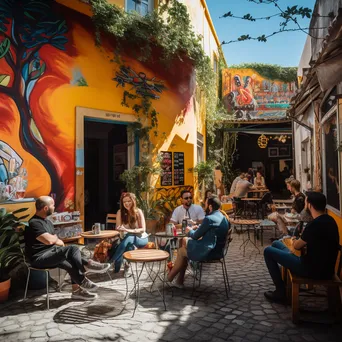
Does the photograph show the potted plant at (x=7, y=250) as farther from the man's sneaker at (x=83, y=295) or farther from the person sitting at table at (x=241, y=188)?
the person sitting at table at (x=241, y=188)

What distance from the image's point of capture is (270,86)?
16.4m

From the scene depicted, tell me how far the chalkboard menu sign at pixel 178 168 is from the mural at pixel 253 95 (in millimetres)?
6843

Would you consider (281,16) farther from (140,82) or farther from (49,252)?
(140,82)

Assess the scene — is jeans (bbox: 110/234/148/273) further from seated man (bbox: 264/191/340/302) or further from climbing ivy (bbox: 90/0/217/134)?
climbing ivy (bbox: 90/0/217/134)

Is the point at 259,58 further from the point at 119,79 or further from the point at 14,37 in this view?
the point at 14,37

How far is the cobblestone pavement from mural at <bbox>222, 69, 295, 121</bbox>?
1212cm

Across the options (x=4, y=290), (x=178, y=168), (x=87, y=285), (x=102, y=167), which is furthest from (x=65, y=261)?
(x=102, y=167)

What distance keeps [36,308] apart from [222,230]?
263 cm

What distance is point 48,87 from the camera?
6.29m

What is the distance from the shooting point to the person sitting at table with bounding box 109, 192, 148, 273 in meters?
5.55

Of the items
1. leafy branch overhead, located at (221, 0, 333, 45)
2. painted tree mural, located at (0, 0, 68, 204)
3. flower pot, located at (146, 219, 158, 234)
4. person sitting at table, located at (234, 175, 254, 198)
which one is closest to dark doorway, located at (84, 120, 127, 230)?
flower pot, located at (146, 219, 158, 234)

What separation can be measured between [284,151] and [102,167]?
12.9 meters

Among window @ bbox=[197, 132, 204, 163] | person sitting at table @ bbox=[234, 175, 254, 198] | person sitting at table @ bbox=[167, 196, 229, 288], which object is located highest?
window @ bbox=[197, 132, 204, 163]

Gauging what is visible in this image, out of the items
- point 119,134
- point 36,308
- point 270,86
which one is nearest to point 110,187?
point 119,134
